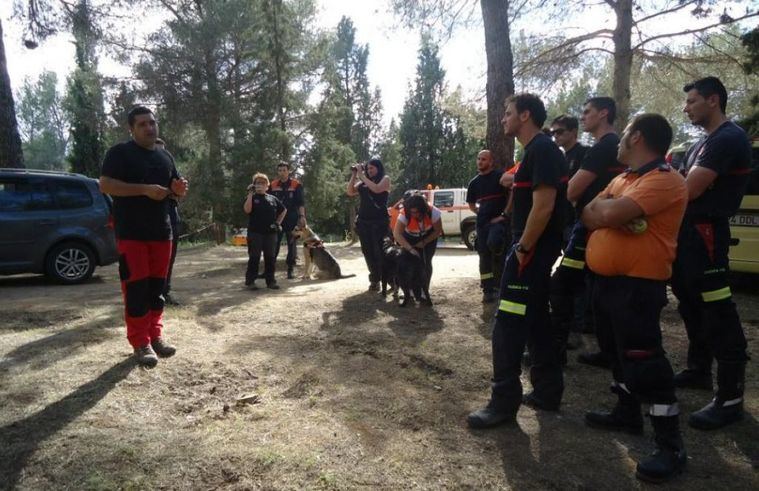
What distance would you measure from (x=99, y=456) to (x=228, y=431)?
62 centimetres

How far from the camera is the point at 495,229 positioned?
532 cm

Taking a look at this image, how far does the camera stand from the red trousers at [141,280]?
11.8 feet

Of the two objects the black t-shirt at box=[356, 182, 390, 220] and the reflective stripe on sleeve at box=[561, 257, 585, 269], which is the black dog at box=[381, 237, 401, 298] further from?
the reflective stripe on sleeve at box=[561, 257, 585, 269]

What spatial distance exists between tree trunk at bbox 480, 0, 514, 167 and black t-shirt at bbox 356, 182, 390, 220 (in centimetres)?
162

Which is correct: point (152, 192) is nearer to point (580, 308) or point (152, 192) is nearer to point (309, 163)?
point (580, 308)

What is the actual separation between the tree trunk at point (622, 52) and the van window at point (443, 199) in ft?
21.5

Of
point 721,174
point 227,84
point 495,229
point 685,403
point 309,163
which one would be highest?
point 227,84

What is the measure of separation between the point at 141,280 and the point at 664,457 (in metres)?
3.52

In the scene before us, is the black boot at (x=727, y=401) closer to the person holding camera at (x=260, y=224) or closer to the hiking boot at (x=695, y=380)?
the hiking boot at (x=695, y=380)

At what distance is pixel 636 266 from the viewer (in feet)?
7.61

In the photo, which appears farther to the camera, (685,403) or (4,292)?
(4,292)

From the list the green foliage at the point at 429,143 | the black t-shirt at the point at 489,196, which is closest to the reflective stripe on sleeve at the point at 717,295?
the black t-shirt at the point at 489,196

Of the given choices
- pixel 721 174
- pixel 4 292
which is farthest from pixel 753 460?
pixel 4 292

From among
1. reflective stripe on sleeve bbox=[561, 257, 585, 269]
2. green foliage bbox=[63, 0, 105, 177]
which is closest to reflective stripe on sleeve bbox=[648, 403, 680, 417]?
reflective stripe on sleeve bbox=[561, 257, 585, 269]
